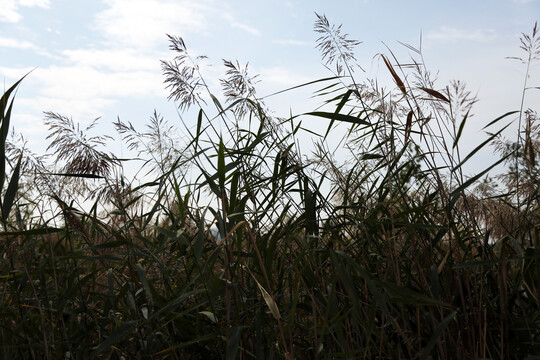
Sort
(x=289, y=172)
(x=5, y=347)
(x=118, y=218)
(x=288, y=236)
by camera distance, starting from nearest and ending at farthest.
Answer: (x=5, y=347) → (x=288, y=236) → (x=289, y=172) → (x=118, y=218)

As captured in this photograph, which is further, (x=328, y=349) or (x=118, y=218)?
(x=118, y=218)

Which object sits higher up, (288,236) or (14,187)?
(14,187)

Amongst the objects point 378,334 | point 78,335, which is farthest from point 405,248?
point 78,335

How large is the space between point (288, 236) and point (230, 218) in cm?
26

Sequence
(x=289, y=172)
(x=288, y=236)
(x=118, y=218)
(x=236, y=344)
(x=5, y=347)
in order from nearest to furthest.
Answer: (x=236, y=344) → (x=5, y=347) → (x=288, y=236) → (x=289, y=172) → (x=118, y=218)

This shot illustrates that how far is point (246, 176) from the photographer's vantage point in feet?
7.23

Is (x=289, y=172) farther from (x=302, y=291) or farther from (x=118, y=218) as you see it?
→ (x=118, y=218)

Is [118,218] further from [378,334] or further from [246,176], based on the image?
[378,334]

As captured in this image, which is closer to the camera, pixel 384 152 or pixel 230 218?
pixel 230 218

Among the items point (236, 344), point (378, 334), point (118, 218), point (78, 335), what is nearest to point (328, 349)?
point (378, 334)

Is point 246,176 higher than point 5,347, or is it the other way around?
point 246,176

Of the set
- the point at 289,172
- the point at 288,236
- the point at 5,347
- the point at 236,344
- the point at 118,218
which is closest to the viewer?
the point at 236,344

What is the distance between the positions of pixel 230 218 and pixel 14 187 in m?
0.70

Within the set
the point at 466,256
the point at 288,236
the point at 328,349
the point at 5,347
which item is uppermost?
the point at 288,236
